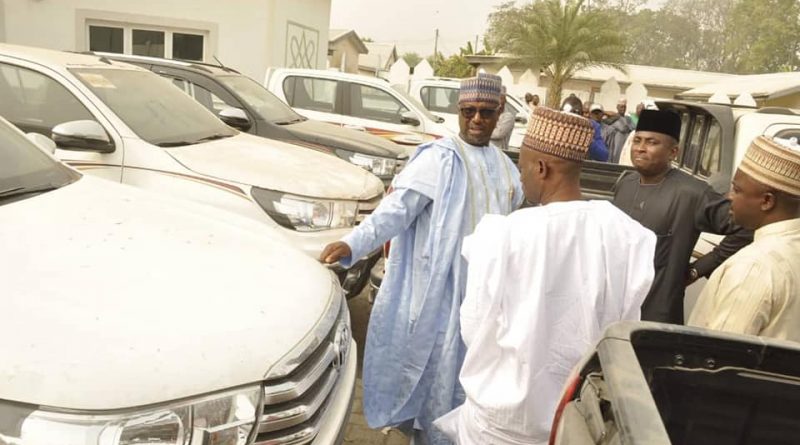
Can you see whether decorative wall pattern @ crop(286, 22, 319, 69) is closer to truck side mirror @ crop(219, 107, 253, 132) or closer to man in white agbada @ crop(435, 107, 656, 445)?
truck side mirror @ crop(219, 107, 253, 132)

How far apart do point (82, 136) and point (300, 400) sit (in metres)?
2.43

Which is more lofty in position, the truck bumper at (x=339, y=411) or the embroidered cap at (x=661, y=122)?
the embroidered cap at (x=661, y=122)

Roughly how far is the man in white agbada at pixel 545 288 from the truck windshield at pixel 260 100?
4.69m

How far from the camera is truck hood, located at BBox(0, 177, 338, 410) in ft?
4.95

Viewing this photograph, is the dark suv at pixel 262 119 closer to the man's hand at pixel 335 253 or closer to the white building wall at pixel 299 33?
the man's hand at pixel 335 253

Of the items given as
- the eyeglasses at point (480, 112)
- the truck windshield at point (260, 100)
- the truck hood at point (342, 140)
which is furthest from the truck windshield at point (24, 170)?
the truck windshield at point (260, 100)

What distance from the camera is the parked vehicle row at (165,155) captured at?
12.1ft

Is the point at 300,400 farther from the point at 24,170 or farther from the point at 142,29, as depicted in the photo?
the point at 142,29

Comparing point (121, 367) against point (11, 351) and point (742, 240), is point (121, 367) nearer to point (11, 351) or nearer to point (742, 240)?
point (11, 351)

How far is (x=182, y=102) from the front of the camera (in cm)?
472

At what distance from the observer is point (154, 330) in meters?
1.68

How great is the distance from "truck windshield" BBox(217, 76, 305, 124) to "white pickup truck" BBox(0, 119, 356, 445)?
3689 mm

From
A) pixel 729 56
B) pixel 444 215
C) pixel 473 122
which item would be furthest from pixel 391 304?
pixel 729 56

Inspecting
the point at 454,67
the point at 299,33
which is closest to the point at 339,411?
the point at 299,33
